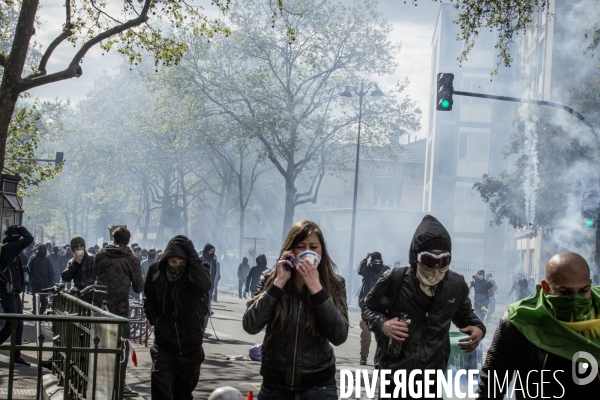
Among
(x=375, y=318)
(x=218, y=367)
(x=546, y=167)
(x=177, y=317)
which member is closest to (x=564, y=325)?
(x=375, y=318)

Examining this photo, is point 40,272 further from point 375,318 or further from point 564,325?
point 564,325

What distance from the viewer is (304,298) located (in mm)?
4379

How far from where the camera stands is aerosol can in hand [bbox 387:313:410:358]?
4.94m

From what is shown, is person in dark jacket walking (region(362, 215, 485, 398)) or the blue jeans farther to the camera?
person in dark jacket walking (region(362, 215, 485, 398))

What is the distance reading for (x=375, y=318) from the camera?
5086 millimetres

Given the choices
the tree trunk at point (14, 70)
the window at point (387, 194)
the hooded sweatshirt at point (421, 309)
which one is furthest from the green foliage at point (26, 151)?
the window at point (387, 194)

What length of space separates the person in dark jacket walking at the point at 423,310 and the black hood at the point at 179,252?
5.67 ft

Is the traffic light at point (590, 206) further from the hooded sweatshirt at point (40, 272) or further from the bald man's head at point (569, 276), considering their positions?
the bald man's head at point (569, 276)

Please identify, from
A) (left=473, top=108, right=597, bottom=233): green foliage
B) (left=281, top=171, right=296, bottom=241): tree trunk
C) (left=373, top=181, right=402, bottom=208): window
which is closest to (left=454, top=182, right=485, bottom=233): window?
(left=373, top=181, right=402, bottom=208): window

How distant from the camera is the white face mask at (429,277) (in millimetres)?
5008

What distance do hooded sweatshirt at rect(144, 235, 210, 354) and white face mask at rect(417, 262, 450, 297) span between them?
1.89 m

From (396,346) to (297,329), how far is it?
90 cm

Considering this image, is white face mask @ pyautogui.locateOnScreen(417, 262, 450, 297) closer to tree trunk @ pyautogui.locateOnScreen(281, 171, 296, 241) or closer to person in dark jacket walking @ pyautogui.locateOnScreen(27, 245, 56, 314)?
person in dark jacket walking @ pyautogui.locateOnScreen(27, 245, 56, 314)

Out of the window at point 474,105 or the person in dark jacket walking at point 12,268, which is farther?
the window at point 474,105
